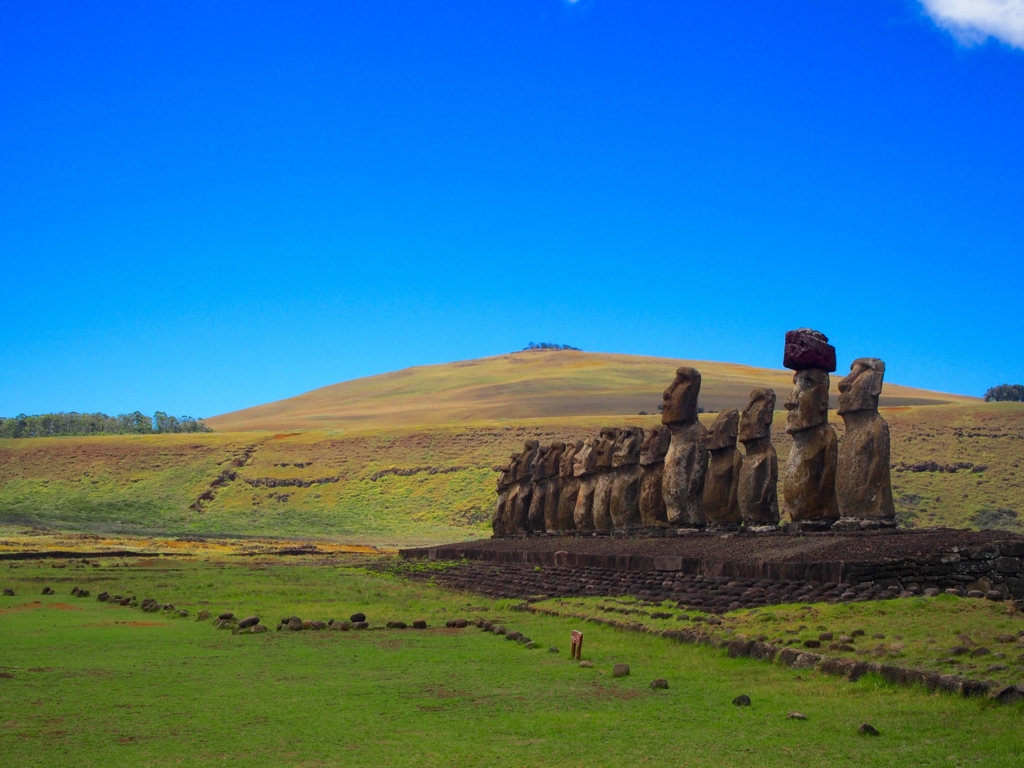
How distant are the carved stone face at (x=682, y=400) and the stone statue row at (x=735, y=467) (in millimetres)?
26

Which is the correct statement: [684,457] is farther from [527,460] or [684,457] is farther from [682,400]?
[527,460]

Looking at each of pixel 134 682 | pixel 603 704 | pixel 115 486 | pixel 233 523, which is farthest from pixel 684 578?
pixel 115 486

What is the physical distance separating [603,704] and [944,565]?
6.61m

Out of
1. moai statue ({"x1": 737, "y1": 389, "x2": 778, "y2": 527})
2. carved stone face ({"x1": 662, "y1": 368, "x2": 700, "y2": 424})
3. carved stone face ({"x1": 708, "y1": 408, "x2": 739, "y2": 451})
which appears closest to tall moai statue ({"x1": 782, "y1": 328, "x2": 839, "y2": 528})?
moai statue ({"x1": 737, "y1": 389, "x2": 778, "y2": 527})

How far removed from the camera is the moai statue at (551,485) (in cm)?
3491

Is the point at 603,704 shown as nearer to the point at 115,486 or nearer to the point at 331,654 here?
the point at 331,654

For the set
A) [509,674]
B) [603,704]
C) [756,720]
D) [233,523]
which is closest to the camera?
[756,720]

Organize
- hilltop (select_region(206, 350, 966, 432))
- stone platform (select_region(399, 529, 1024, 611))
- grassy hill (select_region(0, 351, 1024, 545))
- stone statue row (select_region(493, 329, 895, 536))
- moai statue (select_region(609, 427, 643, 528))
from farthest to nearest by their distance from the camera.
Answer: hilltop (select_region(206, 350, 966, 432))
grassy hill (select_region(0, 351, 1024, 545))
moai statue (select_region(609, 427, 643, 528))
stone statue row (select_region(493, 329, 895, 536))
stone platform (select_region(399, 529, 1024, 611))

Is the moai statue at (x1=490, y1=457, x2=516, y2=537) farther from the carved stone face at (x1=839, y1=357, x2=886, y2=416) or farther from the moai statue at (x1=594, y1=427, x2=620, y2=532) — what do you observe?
the carved stone face at (x1=839, y1=357, x2=886, y2=416)

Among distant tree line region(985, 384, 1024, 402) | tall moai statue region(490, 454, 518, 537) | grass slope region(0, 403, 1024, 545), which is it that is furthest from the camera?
distant tree line region(985, 384, 1024, 402)

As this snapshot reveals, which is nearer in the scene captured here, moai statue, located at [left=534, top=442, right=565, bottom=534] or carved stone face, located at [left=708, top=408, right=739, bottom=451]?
carved stone face, located at [left=708, top=408, right=739, bottom=451]

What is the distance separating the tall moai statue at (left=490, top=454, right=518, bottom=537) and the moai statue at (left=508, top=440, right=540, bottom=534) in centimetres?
50

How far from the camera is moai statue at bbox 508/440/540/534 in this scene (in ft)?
121

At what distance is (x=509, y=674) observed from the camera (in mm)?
12672
